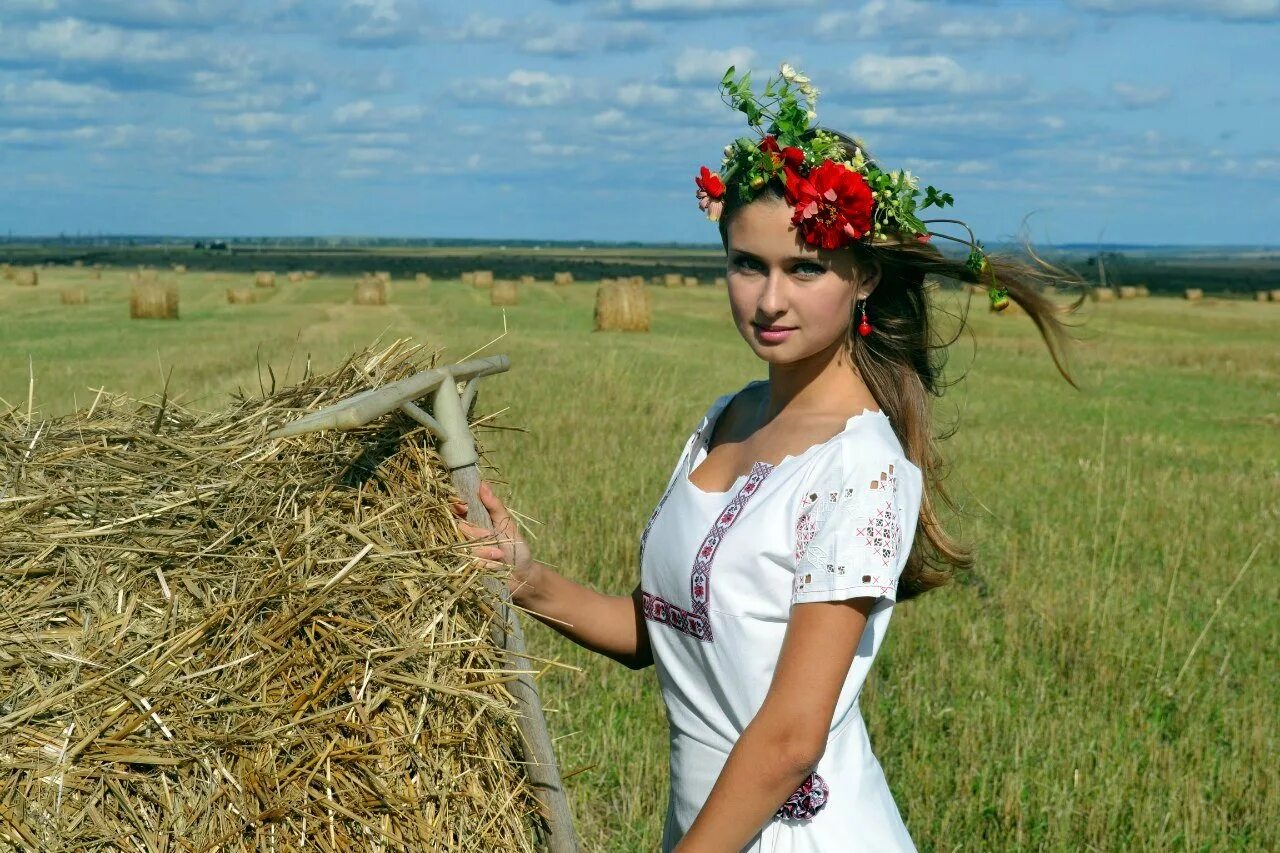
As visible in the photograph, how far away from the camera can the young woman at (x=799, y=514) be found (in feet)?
7.04

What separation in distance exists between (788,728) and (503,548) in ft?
2.37

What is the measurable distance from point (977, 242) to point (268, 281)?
152 feet

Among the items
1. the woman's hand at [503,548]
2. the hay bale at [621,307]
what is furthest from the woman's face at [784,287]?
the hay bale at [621,307]

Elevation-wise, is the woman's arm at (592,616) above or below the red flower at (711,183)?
below

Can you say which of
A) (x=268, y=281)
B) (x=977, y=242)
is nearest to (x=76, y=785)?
(x=977, y=242)

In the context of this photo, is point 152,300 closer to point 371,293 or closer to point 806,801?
point 371,293

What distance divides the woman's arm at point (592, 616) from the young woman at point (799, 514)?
0.03ft

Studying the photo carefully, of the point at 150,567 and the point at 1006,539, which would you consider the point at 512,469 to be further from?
the point at 150,567

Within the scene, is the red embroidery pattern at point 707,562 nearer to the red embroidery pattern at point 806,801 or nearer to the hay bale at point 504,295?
the red embroidery pattern at point 806,801

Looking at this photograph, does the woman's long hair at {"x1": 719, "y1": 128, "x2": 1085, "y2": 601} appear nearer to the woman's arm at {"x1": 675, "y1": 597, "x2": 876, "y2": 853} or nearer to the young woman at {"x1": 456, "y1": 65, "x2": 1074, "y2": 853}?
the young woman at {"x1": 456, "y1": 65, "x2": 1074, "y2": 853}

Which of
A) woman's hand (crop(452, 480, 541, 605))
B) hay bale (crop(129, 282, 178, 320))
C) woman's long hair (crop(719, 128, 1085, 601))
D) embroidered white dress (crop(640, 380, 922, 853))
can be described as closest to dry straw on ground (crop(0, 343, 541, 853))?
woman's hand (crop(452, 480, 541, 605))

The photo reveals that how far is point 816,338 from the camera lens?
94.0 inches

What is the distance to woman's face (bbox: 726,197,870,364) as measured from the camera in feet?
7.73

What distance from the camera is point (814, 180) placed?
2311mm
